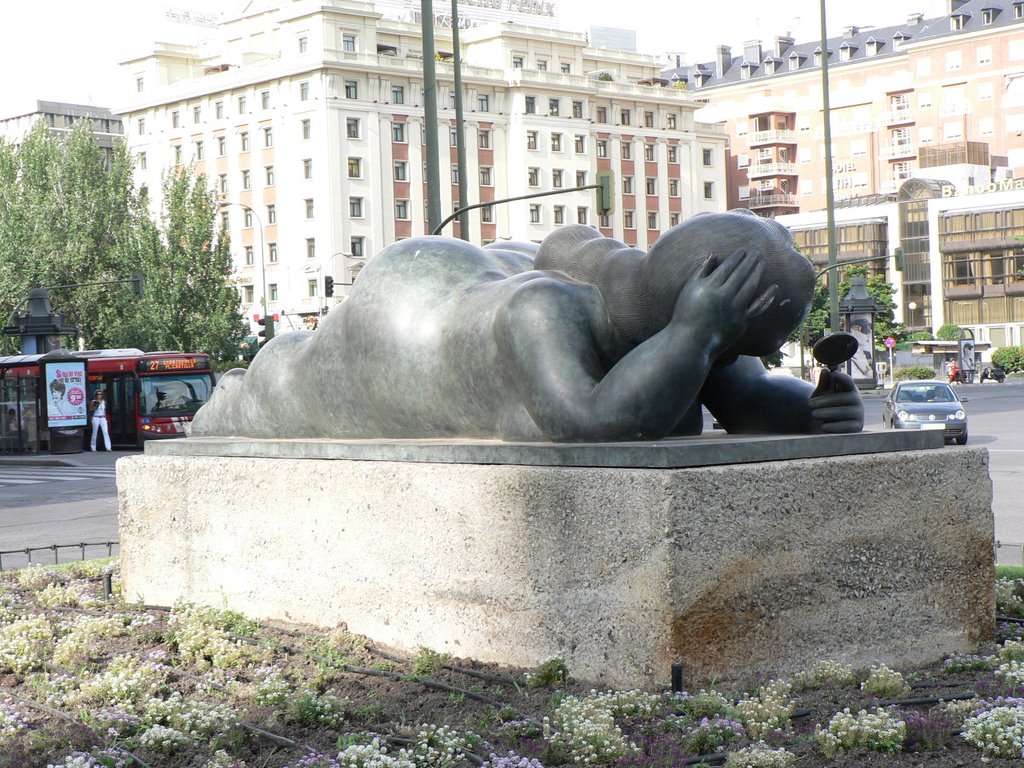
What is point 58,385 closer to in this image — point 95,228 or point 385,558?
point 95,228

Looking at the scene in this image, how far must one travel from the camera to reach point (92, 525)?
51.8 feet

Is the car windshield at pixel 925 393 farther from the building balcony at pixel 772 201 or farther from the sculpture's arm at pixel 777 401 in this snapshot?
the building balcony at pixel 772 201

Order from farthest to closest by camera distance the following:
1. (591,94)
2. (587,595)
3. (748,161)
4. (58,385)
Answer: (748,161)
(591,94)
(58,385)
(587,595)

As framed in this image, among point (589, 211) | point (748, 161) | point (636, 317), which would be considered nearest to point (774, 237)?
point (636, 317)

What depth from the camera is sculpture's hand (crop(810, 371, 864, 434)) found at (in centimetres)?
578

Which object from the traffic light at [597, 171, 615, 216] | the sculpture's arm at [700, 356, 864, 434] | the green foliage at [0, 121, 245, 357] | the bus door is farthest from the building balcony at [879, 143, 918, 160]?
the sculpture's arm at [700, 356, 864, 434]

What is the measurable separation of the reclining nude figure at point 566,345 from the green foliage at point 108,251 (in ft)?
150

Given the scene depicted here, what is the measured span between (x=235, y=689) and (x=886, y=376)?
7145cm

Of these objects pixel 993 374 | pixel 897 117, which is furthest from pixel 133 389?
pixel 897 117

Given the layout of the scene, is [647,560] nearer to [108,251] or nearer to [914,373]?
[108,251]

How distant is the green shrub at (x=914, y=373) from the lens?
6625 centimetres

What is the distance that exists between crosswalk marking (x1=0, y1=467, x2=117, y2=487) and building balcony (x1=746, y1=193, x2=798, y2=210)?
82.4 m

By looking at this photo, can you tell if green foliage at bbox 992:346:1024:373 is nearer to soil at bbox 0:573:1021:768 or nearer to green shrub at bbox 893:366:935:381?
green shrub at bbox 893:366:935:381

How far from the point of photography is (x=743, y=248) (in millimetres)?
5227
